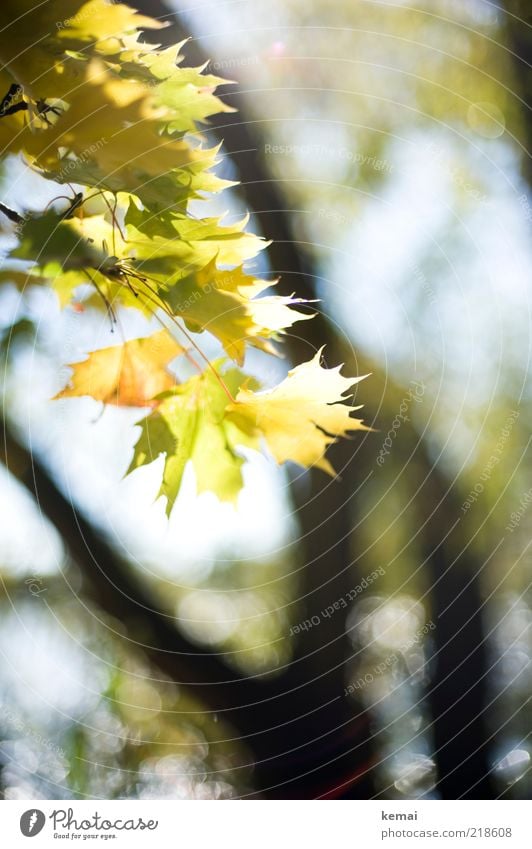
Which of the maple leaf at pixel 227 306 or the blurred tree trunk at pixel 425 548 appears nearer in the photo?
the maple leaf at pixel 227 306

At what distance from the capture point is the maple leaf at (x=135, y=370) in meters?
0.46

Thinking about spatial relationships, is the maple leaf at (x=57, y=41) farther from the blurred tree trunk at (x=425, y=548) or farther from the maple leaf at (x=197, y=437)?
the maple leaf at (x=197, y=437)

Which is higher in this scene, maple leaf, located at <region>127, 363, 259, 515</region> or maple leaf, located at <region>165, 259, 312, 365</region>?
maple leaf, located at <region>165, 259, 312, 365</region>

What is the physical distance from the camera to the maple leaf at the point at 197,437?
444mm

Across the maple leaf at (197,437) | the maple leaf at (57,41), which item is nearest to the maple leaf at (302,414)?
the maple leaf at (197,437)

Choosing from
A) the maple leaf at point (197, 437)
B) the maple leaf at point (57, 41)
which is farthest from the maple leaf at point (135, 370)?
the maple leaf at point (57, 41)

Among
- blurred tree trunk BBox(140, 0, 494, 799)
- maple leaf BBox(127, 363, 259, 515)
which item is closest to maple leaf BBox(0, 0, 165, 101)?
blurred tree trunk BBox(140, 0, 494, 799)

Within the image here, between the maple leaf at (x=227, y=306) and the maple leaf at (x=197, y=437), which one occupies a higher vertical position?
the maple leaf at (x=227, y=306)

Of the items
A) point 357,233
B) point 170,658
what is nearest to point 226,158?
point 357,233

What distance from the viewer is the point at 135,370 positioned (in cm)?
48

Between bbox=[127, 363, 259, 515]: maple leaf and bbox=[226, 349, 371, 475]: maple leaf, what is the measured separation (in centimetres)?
1

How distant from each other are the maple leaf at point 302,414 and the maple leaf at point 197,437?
0.03 ft

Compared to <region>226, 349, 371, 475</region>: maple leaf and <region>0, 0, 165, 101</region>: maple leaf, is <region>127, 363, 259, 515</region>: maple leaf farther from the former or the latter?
<region>0, 0, 165, 101</region>: maple leaf

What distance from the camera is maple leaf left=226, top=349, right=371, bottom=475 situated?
44 centimetres
